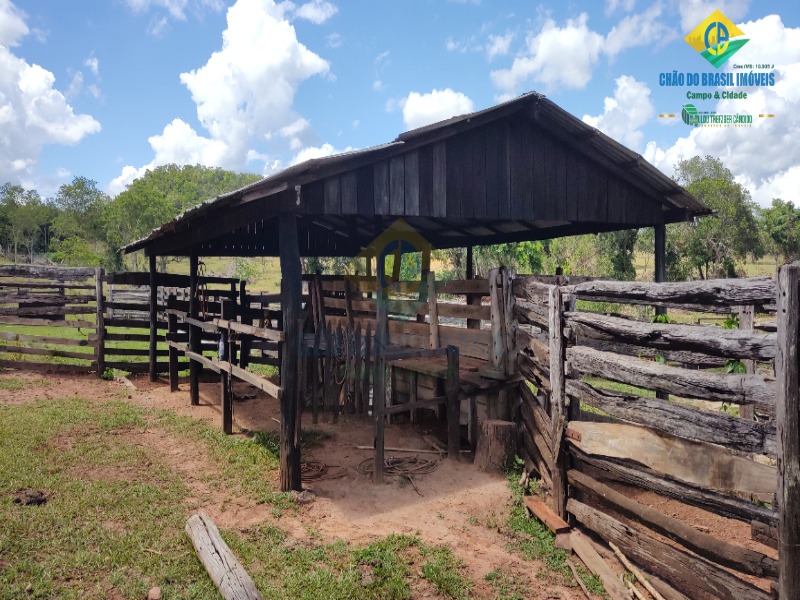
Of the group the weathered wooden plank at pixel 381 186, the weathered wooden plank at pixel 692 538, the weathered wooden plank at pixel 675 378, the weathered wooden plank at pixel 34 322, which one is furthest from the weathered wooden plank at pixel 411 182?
the weathered wooden plank at pixel 34 322

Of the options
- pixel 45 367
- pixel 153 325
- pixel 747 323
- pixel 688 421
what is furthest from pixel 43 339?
pixel 747 323

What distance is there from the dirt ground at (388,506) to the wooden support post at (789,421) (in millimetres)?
1742

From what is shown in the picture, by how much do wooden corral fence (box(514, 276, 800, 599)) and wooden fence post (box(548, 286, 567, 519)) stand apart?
10 mm

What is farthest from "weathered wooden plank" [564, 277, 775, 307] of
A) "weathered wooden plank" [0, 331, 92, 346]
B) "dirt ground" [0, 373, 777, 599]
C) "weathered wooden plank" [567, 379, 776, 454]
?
"weathered wooden plank" [0, 331, 92, 346]

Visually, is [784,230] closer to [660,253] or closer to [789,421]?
[660,253]

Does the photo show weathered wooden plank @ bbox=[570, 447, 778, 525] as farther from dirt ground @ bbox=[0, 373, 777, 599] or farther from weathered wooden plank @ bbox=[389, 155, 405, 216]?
weathered wooden plank @ bbox=[389, 155, 405, 216]

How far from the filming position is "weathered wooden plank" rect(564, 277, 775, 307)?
339 centimetres

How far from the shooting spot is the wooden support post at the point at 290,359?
20.3ft

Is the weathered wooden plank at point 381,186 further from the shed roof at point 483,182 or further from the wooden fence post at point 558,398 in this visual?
the wooden fence post at point 558,398

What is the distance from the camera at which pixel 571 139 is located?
7.92 metres

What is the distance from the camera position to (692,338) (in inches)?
150

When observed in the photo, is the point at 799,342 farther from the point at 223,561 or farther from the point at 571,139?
the point at 571,139

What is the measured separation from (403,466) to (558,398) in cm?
249

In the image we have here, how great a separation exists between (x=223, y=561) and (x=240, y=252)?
988cm
